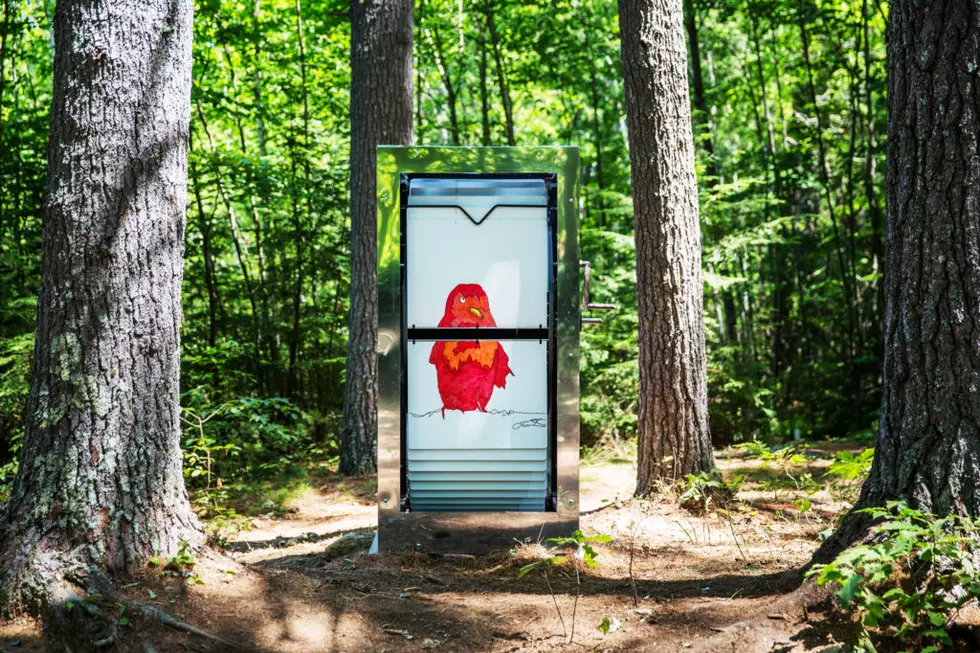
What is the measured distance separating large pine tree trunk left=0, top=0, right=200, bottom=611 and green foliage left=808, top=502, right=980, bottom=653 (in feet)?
9.43

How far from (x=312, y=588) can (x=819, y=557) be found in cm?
239

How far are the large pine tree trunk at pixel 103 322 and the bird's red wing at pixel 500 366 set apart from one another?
185 cm

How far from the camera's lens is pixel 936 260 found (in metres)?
3.18

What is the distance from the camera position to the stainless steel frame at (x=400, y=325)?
4586 millimetres

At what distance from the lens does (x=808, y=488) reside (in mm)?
6742

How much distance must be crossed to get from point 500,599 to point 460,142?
41.2ft

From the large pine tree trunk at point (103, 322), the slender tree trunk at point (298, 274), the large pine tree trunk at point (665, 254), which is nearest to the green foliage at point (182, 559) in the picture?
the large pine tree trunk at point (103, 322)

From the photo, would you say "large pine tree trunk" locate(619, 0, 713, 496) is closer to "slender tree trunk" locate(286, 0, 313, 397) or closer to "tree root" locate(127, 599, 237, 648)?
"tree root" locate(127, 599, 237, 648)

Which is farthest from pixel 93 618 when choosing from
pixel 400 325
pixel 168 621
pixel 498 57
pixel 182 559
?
pixel 498 57

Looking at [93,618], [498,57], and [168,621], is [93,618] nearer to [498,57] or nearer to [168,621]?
[168,621]

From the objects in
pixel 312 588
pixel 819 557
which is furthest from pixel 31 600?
pixel 819 557

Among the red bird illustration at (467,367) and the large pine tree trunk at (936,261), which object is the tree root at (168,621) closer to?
the red bird illustration at (467,367)

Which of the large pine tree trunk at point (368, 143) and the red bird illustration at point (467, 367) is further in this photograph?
the large pine tree trunk at point (368, 143)

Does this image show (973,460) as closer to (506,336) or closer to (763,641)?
(763,641)
